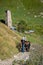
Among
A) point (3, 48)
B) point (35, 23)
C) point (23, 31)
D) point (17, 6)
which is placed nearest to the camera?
point (3, 48)

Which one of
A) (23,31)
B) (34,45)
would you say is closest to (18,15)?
(23,31)

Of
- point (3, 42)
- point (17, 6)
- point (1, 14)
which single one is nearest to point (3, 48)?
point (3, 42)

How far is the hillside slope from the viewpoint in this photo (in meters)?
30.9

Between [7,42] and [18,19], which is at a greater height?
[18,19]

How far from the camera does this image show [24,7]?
58312 mm

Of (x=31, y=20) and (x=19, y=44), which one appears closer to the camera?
(x=19, y=44)

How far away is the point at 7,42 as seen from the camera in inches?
1288

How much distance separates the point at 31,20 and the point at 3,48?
19.7 m

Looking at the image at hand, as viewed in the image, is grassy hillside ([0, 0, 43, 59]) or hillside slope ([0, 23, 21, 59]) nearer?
hillside slope ([0, 23, 21, 59])

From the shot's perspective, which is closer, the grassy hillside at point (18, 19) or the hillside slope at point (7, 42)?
the hillside slope at point (7, 42)

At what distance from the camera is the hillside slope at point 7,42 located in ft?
101

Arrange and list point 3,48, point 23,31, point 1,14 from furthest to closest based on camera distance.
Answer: point 1,14 → point 23,31 → point 3,48

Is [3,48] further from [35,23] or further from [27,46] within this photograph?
[35,23]

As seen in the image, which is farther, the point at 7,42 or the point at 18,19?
the point at 18,19
